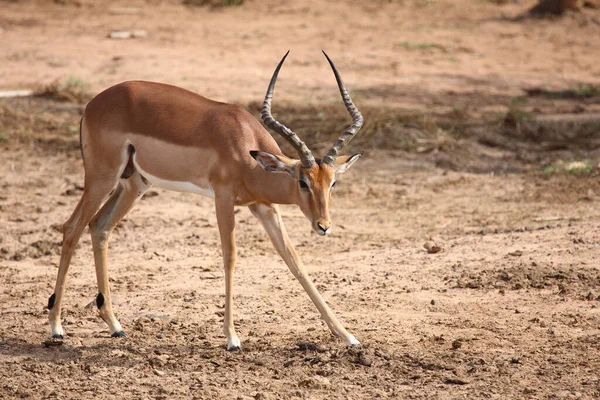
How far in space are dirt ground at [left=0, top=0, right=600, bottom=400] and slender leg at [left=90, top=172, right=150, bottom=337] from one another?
175mm

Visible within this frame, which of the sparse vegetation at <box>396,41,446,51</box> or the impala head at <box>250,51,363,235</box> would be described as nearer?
the impala head at <box>250,51,363,235</box>

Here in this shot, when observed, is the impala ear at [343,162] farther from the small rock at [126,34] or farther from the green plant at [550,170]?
the small rock at [126,34]

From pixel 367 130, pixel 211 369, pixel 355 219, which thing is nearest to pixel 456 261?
pixel 355 219

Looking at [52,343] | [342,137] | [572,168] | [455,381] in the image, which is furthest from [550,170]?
[52,343]

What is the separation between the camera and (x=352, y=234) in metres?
9.23

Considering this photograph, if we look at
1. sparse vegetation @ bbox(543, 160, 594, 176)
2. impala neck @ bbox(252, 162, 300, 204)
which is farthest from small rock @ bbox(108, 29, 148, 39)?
impala neck @ bbox(252, 162, 300, 204)

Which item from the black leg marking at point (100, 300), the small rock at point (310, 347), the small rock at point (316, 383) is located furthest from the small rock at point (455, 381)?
the black leg marking at point (100, 300)

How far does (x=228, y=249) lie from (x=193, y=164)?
0.63 meters

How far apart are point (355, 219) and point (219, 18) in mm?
9722

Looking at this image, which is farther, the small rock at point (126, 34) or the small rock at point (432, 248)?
the small rock at point (126, 34)

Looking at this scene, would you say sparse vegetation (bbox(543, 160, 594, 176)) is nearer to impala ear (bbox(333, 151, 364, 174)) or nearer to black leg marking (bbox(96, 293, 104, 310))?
impala ear (bbox(333, 151, 364, 174))

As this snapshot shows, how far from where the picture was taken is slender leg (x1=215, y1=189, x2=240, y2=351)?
6.27 meters

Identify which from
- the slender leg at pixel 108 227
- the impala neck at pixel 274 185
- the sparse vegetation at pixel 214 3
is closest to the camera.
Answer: the impala neck at pixel 274 185

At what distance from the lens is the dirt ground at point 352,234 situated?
601cm
